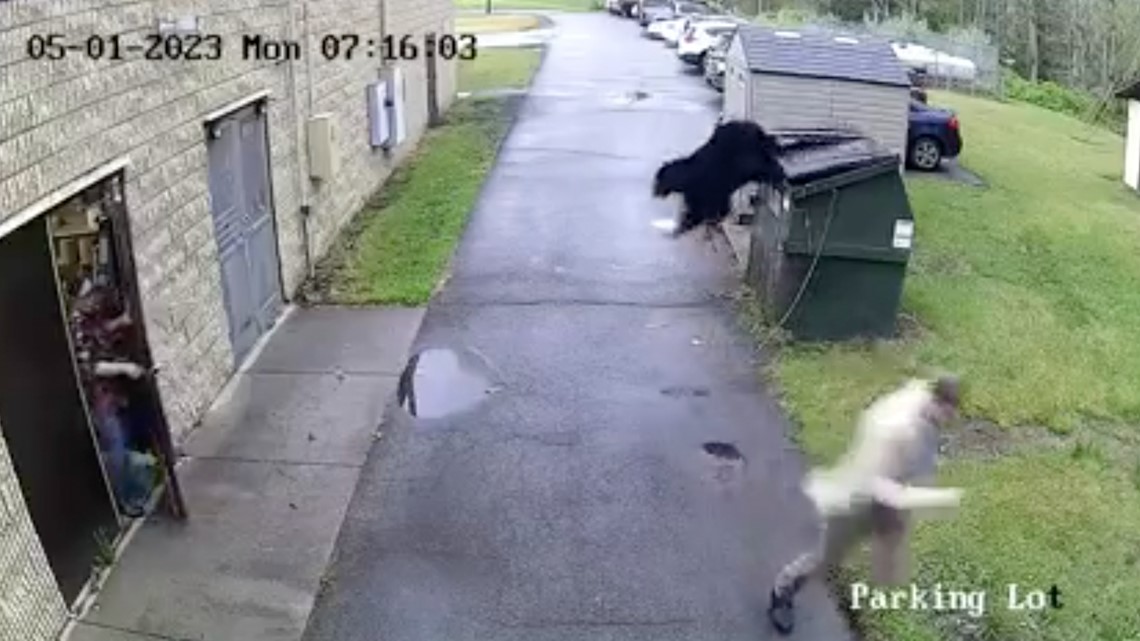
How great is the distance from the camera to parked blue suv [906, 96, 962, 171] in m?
20.6

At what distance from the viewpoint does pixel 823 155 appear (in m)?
11.4

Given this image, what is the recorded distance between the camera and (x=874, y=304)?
11.0 metres

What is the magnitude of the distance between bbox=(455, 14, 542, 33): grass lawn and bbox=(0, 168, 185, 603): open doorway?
36582mm

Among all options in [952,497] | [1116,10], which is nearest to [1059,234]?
[952,497]

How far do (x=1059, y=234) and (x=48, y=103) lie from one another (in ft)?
44.9

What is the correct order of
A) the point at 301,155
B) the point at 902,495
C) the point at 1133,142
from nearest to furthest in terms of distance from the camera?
the point at 902,495
the point at 301,155
the point at 1133,142

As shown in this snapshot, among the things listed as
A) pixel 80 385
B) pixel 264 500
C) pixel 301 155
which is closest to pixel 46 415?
pixel 80 385

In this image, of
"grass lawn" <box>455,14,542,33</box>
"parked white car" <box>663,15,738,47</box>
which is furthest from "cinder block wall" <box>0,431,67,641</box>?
"grass lawn" <box>455,14,542,33</box>

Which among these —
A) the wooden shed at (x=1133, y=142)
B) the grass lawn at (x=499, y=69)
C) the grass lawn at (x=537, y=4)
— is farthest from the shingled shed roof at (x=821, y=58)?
the grass lawn at (x=537, y=4)

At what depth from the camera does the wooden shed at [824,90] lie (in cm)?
1523

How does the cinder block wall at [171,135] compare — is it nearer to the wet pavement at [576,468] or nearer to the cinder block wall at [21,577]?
the cinder block wall at [21,577]

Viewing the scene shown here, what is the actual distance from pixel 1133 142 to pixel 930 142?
5.12m

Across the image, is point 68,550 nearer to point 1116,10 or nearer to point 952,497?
point 952,497

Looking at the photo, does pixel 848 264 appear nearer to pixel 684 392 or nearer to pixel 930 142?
pixel 684 392
